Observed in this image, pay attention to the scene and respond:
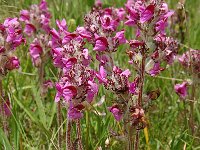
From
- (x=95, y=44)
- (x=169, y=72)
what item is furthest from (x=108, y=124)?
(x=169, y=72)

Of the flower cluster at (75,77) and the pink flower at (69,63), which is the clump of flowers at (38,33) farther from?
the pink flower at (69,63)

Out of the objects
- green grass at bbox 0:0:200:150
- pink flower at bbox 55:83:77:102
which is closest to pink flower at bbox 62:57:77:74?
pink flower at bbox 55:83:77:102

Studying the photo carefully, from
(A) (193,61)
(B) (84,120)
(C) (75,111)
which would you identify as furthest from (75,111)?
(A) (193,61)

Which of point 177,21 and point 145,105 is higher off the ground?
point 177,21

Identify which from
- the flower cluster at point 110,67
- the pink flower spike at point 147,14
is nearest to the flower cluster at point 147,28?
the pink flower spike at point 147,14

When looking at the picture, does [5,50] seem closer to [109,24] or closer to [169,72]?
[109,24]

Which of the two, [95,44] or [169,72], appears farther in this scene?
[169,72]
